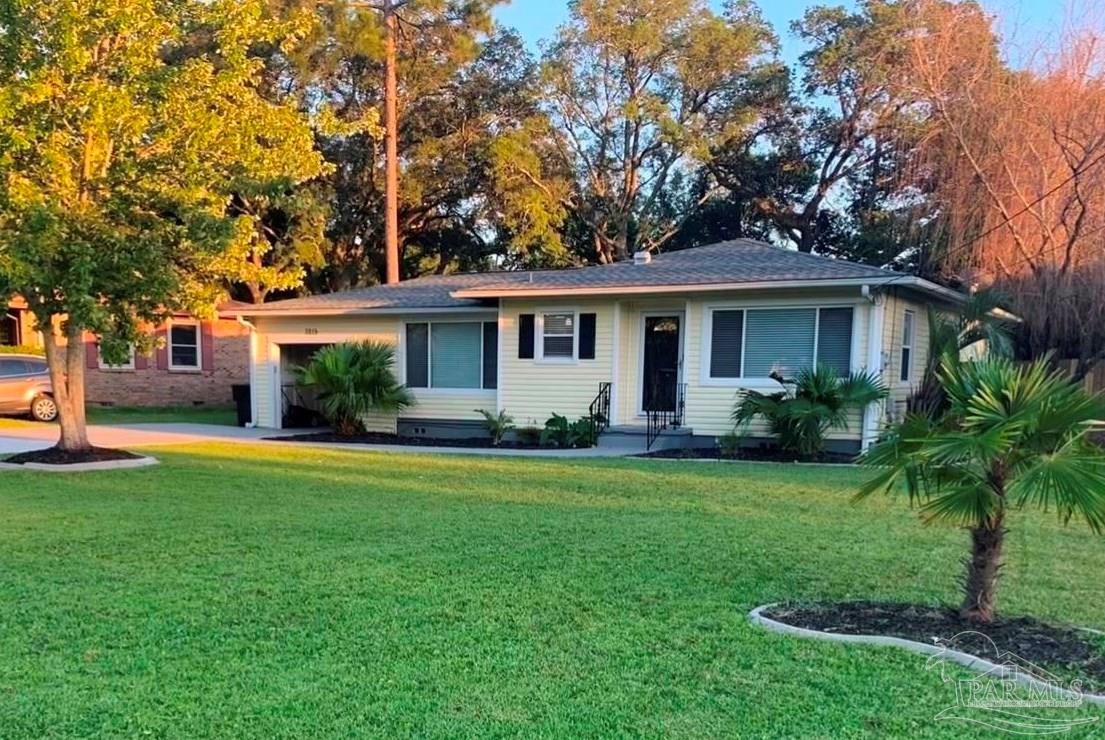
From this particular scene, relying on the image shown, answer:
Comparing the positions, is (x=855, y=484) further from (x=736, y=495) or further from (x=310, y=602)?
(x=310, y=602)

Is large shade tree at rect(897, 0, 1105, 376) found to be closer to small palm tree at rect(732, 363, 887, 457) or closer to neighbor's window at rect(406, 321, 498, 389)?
small palm tree at rect(732, 363, 887, 457)

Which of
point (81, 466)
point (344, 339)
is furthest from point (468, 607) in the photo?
point (344, 339)

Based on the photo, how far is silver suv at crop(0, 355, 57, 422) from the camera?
17266 mm

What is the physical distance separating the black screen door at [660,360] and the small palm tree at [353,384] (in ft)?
15.3

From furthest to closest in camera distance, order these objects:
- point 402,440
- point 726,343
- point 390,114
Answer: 1. point 390,114
2. point 402,440
3. point 726,343

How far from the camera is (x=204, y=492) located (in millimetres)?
8375

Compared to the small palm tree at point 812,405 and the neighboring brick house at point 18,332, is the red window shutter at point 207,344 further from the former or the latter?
the small palm tree at point 812,405

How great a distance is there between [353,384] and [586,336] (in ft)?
14.4

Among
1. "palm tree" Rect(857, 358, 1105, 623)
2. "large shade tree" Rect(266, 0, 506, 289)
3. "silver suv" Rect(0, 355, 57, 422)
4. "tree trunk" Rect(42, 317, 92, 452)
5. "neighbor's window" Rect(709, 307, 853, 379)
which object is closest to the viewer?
"palm tree" Rect(857, 358, 1105, 623)

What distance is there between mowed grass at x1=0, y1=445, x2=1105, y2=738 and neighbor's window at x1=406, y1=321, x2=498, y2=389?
656cm

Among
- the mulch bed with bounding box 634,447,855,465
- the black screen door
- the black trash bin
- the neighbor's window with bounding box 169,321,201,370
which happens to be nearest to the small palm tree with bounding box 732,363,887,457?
the mulch bed with bounding box 634,447,855,465

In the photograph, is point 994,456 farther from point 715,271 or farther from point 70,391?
point 70,391

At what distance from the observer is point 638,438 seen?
43.4ft

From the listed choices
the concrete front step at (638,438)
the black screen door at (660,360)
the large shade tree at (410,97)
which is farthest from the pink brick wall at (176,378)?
the black screen door at (660,360)
